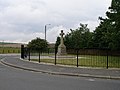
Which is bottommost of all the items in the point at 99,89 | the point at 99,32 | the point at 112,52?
the point at 99,89

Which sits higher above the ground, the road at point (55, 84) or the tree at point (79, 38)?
the tree at point (79, 38)

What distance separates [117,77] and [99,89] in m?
5.08

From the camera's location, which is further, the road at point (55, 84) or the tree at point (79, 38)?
the tree at point (79, 38)

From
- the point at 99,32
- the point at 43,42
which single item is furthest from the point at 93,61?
the point at 43,42

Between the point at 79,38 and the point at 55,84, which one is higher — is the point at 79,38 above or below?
above

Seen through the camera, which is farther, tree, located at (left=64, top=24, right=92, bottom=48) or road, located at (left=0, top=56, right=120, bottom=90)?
tree, located at (left=64, top=24, right=92, bottom=48)

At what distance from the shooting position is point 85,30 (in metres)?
86.3

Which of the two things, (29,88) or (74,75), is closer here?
(29,88)

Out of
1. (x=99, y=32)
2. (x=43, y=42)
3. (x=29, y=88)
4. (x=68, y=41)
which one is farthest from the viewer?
(x=68, y=41)

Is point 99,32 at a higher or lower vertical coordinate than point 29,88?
higher

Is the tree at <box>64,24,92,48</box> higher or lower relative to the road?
higher

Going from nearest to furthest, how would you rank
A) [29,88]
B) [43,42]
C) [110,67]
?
[29,88] → [110,67] → [43,42]

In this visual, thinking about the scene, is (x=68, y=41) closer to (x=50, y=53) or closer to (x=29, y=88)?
(x=50, y=53)

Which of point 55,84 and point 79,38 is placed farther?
point 79,38
